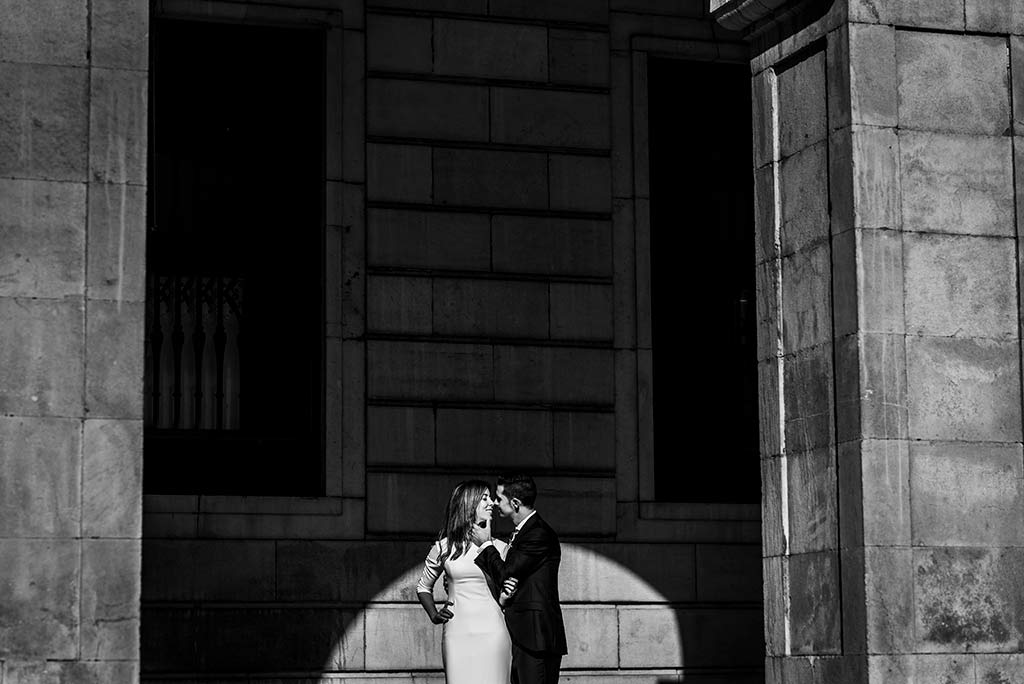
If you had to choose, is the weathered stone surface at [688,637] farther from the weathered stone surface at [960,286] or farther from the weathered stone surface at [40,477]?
the weathered stone surface at [40,477]

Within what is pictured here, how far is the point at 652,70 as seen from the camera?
21.7m

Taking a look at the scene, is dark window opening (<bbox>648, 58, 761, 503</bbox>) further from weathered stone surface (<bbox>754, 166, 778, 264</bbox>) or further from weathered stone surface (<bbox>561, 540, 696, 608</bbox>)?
weathered stone surface (<bbox>754, 166, 778, 264</bbox>)

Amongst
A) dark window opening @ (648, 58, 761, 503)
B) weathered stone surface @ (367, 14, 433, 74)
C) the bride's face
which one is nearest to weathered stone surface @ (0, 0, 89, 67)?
the bride's face

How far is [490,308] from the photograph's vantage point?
20.6 m

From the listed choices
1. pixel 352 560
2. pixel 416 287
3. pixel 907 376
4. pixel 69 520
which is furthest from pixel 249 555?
pixel 907 376

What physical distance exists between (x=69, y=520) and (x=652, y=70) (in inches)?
426

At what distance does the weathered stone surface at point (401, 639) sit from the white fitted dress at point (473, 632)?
4.31m

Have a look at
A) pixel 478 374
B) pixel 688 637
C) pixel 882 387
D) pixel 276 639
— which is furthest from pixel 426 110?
pixel 882 387

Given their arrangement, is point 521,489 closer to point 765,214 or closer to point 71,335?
point 765,214

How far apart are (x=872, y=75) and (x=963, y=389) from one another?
2344 mm

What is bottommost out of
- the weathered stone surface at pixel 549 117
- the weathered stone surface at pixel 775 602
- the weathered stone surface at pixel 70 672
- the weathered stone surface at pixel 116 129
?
the weathered stone surface at pixel 70 672

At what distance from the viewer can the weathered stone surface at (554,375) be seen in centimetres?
2055

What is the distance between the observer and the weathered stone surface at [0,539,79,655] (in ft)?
41.2

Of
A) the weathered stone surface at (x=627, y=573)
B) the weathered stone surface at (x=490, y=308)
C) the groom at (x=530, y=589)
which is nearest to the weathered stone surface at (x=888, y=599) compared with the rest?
the groom at (x=530, y=589)
